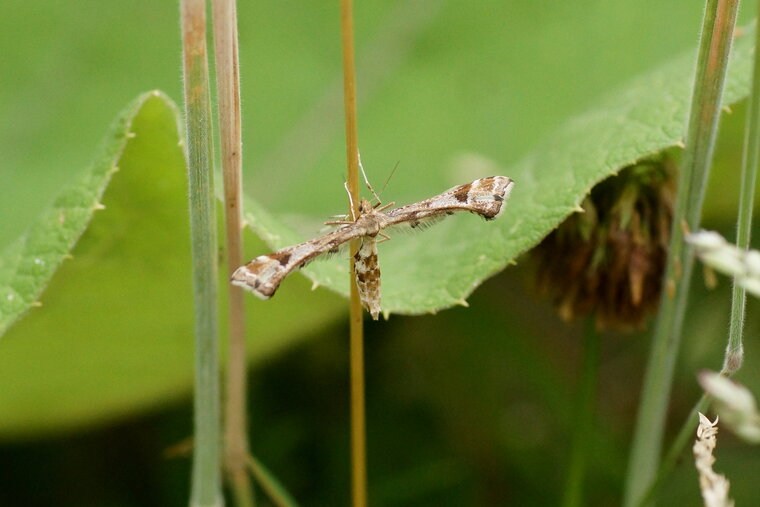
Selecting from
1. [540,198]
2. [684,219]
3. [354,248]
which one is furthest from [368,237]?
[684,219]

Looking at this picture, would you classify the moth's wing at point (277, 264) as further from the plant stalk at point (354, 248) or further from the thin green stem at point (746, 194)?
A: the thin green stem at point (746, 194)

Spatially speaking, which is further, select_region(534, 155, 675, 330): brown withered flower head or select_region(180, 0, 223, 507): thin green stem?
select_region(534, 155, 675, 330): brown withered flower head

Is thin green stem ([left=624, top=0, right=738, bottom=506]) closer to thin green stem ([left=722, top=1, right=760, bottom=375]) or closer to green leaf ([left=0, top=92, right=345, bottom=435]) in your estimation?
thin green stem ([left=722, top=1, right=760, bottom=375])

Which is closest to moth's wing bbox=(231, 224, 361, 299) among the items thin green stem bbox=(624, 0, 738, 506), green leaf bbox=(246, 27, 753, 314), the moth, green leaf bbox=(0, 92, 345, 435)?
the moth

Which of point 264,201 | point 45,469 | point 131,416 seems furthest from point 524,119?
point 45,469

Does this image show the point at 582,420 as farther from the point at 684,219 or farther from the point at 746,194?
the point at 746,194

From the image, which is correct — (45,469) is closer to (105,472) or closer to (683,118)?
(105,472)

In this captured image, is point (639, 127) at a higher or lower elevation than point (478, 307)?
higher
